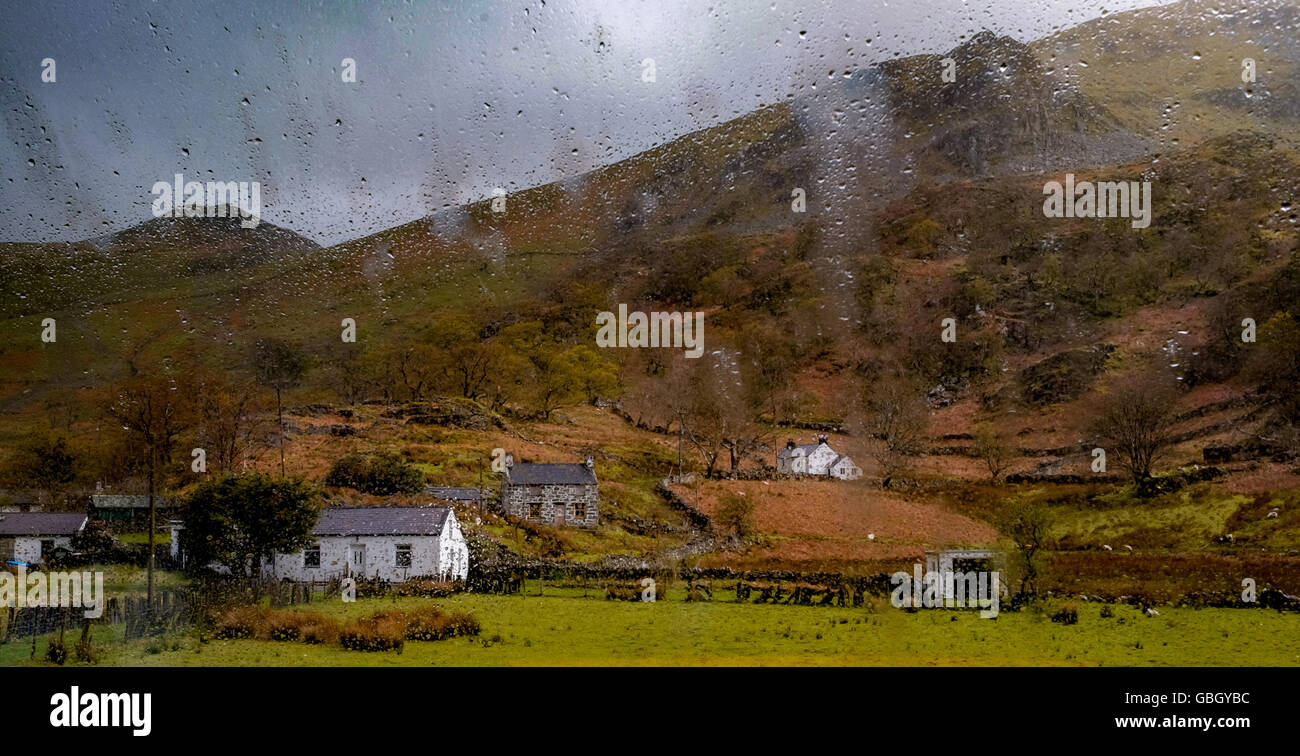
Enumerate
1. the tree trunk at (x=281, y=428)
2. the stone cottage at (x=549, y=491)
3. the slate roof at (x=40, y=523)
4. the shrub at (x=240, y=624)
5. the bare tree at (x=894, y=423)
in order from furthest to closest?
1. the bare tree at (x=894, y=423)
2. the stone cottage at (x=549, y=491)
3. the tree trunk at (x=281, y=428)
4. the slate roof at (x=40, y=523)
5. the shrub at (x=240, y=624)

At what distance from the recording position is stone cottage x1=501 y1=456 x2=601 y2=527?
10117 mm

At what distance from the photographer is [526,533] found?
9953mm

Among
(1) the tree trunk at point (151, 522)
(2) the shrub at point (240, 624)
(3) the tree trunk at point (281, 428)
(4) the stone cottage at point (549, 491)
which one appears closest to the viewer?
(2) the shrub at point (240, 624)

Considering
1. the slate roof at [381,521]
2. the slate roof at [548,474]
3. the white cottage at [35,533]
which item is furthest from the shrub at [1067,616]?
the white cottage at [35,533]

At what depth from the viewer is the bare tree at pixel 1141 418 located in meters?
12.7

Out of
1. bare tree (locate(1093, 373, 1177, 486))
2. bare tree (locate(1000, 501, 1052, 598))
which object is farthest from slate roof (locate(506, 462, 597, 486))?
bare tree (locate(1093, 373, 1177, 486))

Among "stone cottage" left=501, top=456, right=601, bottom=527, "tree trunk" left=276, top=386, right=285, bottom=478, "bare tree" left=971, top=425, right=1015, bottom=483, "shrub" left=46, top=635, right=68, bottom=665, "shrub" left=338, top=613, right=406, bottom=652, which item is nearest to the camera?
"shrub" left=46, top=635, right=68, bottom=665

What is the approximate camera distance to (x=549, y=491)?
10.2 meters

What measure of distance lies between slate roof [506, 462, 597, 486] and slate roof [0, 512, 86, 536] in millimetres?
4668

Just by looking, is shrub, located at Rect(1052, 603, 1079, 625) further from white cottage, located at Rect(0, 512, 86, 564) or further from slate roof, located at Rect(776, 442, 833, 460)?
white cottage, located at Rect(0, 512, 86, 564)

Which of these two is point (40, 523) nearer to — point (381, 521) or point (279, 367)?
point (279, 367)

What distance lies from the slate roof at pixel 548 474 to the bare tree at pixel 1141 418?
797cm

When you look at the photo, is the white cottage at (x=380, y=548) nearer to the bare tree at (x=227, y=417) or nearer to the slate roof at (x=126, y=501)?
the bare tree at (x=227, y=417)

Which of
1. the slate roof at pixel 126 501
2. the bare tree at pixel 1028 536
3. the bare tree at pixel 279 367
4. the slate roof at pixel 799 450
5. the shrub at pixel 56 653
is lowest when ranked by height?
the shrub at pixel 56 653
